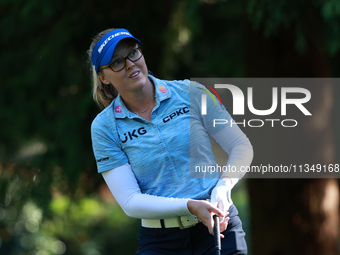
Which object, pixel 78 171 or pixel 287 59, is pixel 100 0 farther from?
pixel 287 59

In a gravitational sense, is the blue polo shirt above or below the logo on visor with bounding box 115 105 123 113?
below

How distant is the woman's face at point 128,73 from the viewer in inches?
76.5

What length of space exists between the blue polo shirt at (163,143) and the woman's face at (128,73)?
0.09 meters

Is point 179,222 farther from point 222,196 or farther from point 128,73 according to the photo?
point 128,73

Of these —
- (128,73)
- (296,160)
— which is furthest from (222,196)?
(296,160)

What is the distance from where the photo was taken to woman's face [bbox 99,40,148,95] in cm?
194

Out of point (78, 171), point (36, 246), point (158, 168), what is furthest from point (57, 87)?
point (36, 246)

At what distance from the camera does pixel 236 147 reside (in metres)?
1.96

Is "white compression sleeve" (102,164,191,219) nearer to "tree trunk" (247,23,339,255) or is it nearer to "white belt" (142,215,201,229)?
"white belt" (142,215,201,229)

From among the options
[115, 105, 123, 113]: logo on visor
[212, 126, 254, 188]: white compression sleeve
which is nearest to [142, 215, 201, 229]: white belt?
[212, 126, 254, 188]: white compression sleeve

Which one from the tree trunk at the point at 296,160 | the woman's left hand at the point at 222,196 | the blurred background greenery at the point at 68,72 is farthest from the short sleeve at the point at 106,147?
the tree trunk at the point at 296,160

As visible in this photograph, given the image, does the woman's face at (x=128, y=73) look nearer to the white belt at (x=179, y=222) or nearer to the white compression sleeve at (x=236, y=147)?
the white compression sleeve at (x=236, y=147)

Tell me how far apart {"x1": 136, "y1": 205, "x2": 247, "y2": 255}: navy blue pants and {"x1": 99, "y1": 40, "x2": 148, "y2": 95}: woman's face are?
635mm

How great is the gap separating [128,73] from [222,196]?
66 cm
